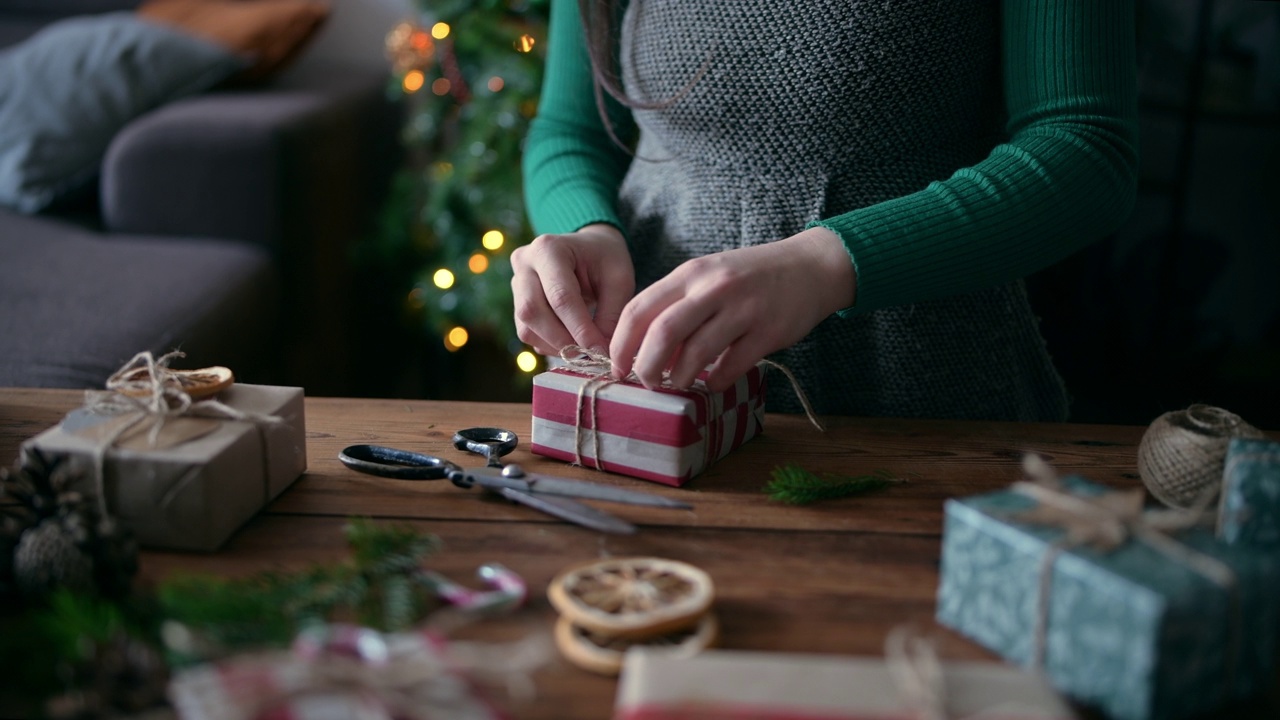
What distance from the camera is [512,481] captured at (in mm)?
704

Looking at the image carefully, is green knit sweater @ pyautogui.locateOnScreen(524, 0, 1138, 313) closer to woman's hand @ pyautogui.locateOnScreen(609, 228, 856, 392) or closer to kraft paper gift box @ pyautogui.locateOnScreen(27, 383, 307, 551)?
woman's hand @ pyautogui.locateOnScreen(609, 228, 856, 392)

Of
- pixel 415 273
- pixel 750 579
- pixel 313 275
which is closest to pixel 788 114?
pixel 750 579

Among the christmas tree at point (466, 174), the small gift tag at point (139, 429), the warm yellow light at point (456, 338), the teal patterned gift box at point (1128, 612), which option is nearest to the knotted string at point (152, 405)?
the small gift tag at point (139, 429)

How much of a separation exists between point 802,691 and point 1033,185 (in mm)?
567

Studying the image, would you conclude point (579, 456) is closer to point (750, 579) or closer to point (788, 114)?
point (750, 579)

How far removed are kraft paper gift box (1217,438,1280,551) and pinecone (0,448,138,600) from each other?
62cm

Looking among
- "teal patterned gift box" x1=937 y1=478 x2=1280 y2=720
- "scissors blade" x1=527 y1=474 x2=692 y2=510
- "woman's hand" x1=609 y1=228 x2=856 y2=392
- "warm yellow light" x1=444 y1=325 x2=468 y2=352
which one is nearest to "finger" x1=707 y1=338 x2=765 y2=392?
"woman's hand" x1=609 y1=228 x2=856 y2=392

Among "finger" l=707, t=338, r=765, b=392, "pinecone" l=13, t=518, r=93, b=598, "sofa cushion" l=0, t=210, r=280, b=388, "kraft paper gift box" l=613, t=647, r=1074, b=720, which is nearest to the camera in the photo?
"kraft paper gift box" l=613, t=647, r=1074, b=720

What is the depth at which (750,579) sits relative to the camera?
61cm

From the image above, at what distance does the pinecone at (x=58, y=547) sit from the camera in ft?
1.77

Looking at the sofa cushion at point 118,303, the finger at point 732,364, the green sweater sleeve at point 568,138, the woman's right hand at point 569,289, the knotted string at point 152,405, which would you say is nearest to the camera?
the knotted string at point 152,405

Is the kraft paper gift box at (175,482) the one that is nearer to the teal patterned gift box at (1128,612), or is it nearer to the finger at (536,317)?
the finger at (536,317)

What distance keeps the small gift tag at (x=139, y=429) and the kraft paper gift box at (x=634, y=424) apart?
23cm

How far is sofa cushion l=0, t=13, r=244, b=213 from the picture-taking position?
1.92 m
